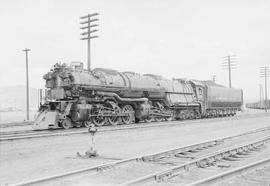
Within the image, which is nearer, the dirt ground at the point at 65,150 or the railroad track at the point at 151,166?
the railroad track at the point at 151,166

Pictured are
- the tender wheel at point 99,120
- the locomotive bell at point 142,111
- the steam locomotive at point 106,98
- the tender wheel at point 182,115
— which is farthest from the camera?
the tender wheel at point 182,115

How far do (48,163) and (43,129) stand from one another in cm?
1074

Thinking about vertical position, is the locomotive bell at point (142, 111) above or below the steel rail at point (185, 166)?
above

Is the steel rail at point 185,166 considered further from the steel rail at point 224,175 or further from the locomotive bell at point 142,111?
the locomotive bell at point 142,111

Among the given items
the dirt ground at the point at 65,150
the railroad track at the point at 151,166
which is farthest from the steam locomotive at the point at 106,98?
the railroad track at the point at 151,166

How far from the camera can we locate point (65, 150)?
41.3 feet

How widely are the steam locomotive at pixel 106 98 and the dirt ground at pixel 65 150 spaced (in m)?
3.75

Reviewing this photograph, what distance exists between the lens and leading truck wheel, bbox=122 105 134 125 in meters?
23.3

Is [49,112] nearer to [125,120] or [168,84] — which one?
[125,120]

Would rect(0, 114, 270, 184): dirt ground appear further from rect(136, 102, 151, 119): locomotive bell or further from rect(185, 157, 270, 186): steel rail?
rect(136, 102, 151, 119): locomotive bell

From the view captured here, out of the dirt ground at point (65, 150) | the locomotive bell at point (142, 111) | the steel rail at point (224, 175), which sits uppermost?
the locomotive bell at point (142, 111)

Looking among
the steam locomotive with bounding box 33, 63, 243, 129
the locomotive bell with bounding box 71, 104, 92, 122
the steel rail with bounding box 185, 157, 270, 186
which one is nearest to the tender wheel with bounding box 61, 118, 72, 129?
the steam locomotive with bounding box 33, 63, 243, 129

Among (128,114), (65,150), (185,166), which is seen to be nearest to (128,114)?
(128,114)

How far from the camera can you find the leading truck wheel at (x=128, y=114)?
2330cm
